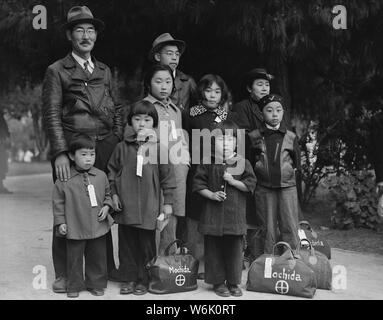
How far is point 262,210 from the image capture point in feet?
14.1

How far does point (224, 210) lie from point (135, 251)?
2.49 ft

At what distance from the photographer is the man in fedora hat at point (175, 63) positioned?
434 centimetres

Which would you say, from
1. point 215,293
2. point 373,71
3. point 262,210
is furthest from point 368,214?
point 215,293

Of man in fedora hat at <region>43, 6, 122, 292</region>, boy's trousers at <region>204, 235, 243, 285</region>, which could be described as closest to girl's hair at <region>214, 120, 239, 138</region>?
boy's trousers at <region>204, 235, 243, 285</region>

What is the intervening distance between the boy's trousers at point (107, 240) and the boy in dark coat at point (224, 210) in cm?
72

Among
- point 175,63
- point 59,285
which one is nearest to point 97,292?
point 59,285

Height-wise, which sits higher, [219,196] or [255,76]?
[255,76]

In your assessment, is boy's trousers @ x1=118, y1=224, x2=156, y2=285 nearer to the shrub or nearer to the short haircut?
the short haircut

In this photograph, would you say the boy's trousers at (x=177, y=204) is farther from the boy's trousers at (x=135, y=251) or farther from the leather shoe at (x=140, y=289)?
the leather shoe at (x=140, y=289)

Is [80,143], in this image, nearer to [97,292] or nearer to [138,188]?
[138,188]

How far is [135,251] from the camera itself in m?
3.97

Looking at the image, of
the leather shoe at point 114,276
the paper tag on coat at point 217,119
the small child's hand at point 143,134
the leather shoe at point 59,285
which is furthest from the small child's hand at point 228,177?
the leather shoe at point 59,285
